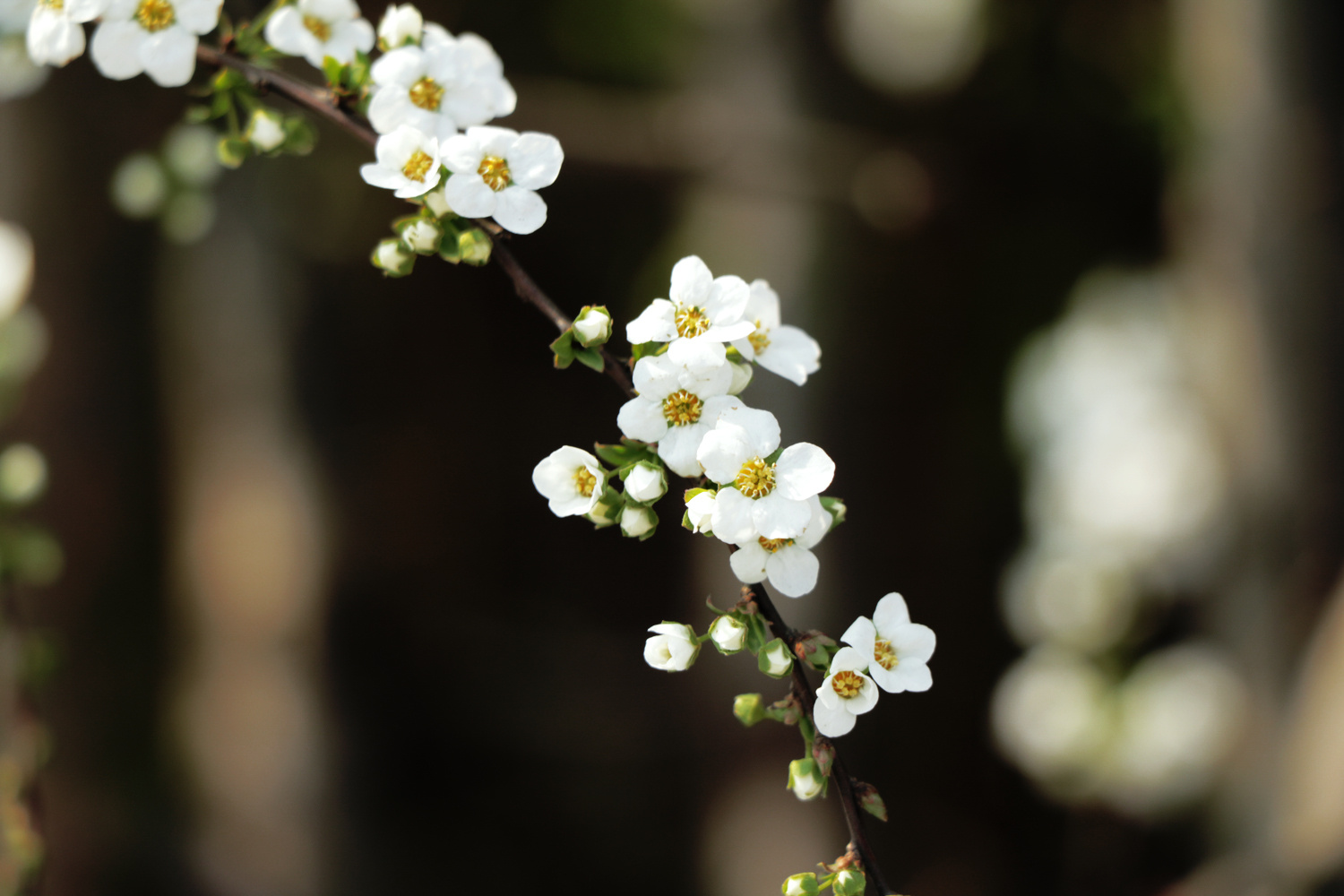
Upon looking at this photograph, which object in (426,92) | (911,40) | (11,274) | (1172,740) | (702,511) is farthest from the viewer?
(911,40)

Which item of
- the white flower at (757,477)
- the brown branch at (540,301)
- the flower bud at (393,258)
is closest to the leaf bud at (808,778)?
the brown branch at (540,301)

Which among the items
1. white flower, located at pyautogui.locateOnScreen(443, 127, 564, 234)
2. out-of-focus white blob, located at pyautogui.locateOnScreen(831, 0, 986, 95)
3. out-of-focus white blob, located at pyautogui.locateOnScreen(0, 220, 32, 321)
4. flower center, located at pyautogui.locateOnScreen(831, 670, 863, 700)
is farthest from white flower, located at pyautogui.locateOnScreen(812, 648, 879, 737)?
out-of-focus white blob, located at pyautogui.locateOnScreen(831, 0, 986, 95)

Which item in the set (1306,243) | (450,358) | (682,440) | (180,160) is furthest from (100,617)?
(1306,243)

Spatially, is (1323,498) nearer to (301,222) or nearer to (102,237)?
(301,222)

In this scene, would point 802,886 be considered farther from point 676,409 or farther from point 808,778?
point 676,409

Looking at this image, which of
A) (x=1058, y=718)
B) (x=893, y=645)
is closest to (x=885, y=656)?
(x=893, y=645)

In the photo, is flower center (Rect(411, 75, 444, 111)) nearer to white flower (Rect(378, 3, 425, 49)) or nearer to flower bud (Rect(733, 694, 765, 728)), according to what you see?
white flower (Rect(378, 3, 425, 49))
